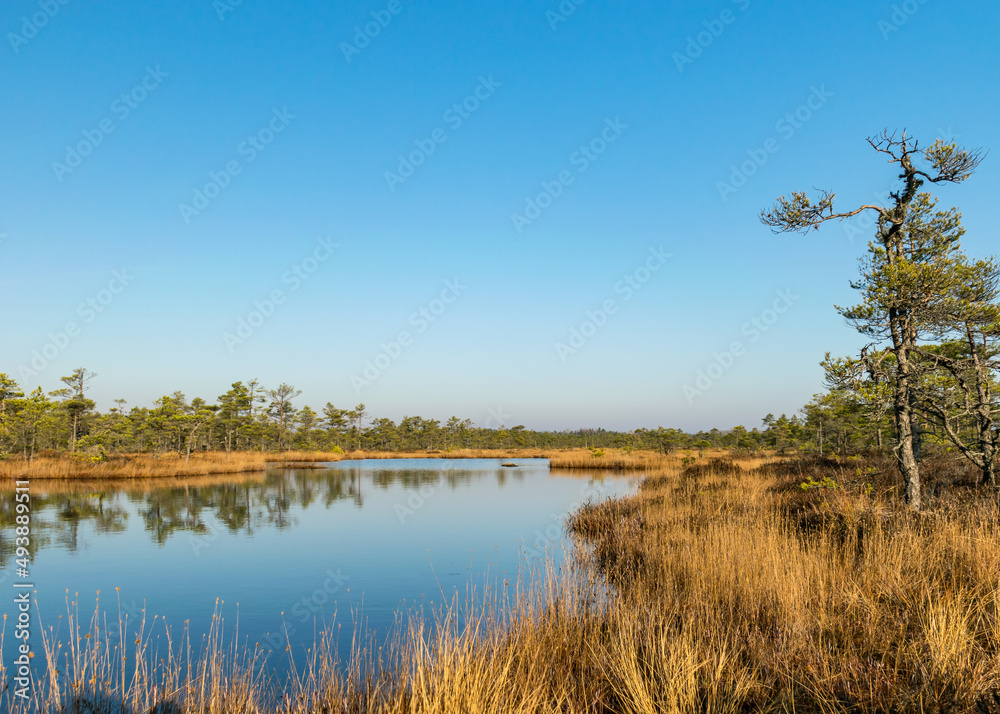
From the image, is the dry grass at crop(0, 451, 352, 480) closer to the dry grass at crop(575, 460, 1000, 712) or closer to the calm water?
the calm water

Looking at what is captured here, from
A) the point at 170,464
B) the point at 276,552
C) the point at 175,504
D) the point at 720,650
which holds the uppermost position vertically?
the point at 720,650

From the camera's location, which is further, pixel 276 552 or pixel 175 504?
pixel 175 504

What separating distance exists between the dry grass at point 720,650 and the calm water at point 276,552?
7.25ft

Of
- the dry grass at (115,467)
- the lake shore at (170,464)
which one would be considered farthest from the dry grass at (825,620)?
the dry grass at (115,467)

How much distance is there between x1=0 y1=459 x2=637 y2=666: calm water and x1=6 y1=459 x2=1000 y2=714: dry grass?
7.25 ft

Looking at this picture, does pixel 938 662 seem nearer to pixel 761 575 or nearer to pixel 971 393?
pixel 761 575

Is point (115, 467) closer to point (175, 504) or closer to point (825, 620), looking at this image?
point (175, 504)

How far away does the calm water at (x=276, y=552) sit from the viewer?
27.5ft

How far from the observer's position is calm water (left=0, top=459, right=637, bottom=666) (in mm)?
8383

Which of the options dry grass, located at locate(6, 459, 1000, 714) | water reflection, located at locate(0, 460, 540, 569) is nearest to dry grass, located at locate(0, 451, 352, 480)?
water reflection, located at locate(0, 460, 540, 569)

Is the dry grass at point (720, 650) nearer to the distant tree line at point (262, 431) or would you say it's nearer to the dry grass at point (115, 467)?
the distant tree line at point (262, 431)

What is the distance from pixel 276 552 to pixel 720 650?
11.2 m

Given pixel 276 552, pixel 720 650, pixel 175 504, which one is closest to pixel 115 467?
pixel 175 504

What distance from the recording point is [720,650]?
14.6 ft
